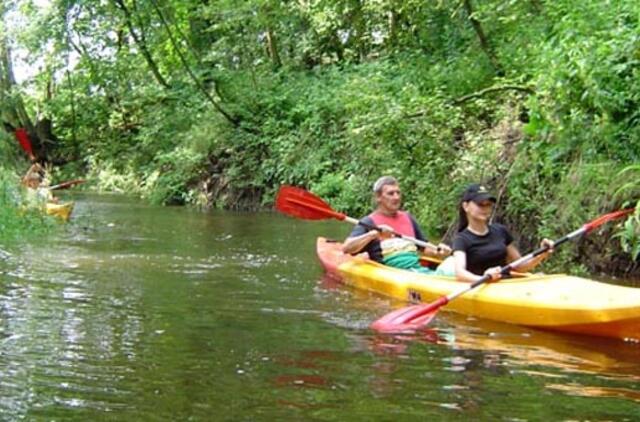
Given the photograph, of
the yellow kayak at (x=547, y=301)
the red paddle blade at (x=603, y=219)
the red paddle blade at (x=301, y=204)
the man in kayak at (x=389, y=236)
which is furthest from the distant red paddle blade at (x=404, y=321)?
the red paddle blade at (x=301, y=204)

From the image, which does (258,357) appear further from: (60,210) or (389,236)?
(60,210)

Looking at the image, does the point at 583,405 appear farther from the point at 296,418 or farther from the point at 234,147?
the point at 234,147

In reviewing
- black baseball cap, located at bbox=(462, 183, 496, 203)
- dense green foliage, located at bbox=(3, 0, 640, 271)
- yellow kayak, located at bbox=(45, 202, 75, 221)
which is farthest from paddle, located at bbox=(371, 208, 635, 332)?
yellow kayak, located at bbox=(45, 202, 75, 221)

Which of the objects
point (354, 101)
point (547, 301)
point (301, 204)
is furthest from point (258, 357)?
point (354, 101)

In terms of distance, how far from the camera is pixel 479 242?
6.57m

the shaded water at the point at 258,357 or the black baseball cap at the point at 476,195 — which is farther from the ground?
the black baseball cap at the point at 476,195

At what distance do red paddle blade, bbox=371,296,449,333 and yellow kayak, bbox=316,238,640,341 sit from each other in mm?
388

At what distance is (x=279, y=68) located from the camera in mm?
22391

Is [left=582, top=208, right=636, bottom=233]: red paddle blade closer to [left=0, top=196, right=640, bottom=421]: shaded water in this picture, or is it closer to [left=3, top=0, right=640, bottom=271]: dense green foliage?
[left=3, top=0, right=640, bottom=271]: dense green foliage

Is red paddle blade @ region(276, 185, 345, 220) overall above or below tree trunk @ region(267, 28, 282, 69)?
below

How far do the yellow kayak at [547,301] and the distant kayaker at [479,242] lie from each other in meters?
0.19

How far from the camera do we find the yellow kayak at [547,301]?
17.4 ft

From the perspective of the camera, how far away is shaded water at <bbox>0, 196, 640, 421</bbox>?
12.2 ft

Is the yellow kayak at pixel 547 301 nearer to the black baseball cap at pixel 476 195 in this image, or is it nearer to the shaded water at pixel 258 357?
the shaded water at pixel 258 357
